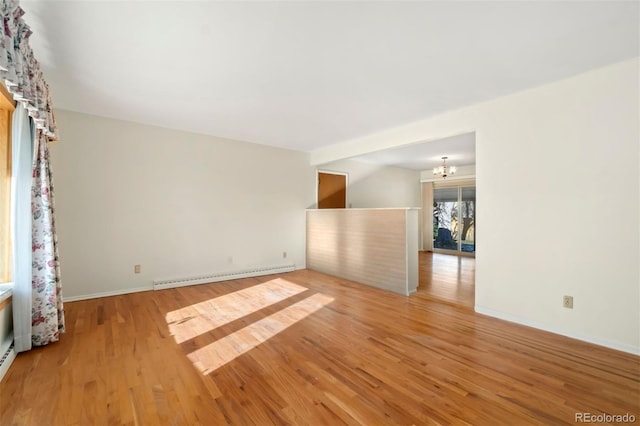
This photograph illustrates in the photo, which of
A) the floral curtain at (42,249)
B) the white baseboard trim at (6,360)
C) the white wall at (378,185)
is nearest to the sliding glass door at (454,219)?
the white wall at (378,185)

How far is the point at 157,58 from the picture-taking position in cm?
237

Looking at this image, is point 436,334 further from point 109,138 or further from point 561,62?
point 109,138

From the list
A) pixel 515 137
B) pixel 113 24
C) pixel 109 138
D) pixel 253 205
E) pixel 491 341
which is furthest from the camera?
pixel 253 205

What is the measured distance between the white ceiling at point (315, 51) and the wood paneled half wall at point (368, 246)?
1706 mm

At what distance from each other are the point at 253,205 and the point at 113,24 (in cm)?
352

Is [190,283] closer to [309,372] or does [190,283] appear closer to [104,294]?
[104,294]

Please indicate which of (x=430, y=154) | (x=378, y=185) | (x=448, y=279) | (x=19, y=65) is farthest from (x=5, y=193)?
(x=378, y=185)

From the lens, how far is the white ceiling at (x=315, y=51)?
1812mm

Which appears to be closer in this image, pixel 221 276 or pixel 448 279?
pixel 221 276

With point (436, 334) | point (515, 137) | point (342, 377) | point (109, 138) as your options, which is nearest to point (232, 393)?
point (342, 377)

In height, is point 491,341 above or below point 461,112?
below

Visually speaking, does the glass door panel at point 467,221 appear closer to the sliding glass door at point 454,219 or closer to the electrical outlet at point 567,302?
the sliding glass door at point 454,219

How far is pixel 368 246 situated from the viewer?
467 cm

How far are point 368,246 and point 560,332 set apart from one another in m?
2.55
